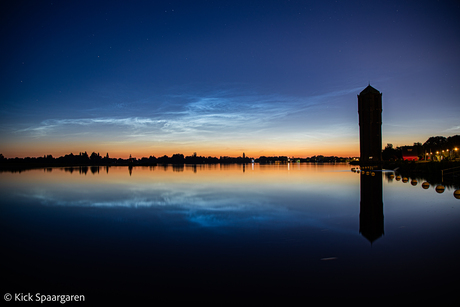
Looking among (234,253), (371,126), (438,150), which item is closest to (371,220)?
(234,253)

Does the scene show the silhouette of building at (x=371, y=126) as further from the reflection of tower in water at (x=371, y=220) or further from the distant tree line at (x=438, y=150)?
the reflection of tower in water at (x=371, y=220)

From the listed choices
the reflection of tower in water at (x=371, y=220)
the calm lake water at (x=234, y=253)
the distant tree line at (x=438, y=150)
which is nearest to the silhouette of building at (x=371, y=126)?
the distant tree line at (x=438, y=150)

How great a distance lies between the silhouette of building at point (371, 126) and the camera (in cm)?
12219

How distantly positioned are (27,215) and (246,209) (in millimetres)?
13854

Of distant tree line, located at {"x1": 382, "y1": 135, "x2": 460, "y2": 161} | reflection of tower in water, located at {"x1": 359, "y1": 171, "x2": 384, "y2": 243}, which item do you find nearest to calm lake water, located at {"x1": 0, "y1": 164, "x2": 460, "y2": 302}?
reflection of tower in water, located at {"x1": 359, "y1": 171, "x2": 384, "y2": 243}

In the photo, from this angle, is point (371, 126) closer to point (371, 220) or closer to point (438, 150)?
point (438, 150)

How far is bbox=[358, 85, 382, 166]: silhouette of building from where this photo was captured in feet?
401

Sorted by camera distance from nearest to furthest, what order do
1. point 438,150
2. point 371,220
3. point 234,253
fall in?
point 234,253 → point 371,220 → point 438,150

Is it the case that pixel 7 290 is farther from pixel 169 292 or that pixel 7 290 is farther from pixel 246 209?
pixel 246 209

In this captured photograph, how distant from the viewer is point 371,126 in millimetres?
124500

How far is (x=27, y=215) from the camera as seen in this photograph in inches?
636

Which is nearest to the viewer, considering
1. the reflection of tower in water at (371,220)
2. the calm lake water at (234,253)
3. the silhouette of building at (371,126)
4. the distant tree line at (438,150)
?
the calm lake water at (234,253)

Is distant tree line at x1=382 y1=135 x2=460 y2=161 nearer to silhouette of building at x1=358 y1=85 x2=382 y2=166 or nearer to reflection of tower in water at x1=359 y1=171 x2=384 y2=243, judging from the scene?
silhouette of building at x1=358 y1=85 x2=382 y2=166

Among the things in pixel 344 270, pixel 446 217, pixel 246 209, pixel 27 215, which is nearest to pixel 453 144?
pixel 446 217
